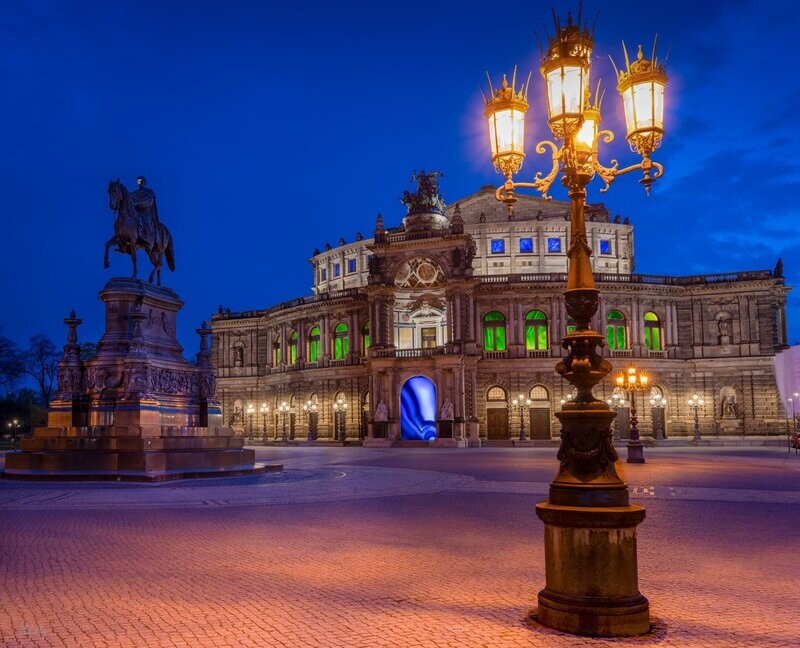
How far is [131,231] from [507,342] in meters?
42.6

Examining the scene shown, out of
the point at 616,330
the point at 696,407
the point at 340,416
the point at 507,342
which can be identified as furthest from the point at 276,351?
the point at 696,407

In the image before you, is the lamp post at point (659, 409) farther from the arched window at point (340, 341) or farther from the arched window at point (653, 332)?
the arched window at point (340, 341)

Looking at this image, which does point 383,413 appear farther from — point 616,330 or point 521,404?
point 616,330

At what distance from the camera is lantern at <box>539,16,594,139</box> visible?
8414mm

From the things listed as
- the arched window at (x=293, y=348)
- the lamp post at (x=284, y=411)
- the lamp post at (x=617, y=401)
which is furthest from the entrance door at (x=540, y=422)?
the arched window at (x=293, y=348)

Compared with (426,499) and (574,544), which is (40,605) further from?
(426,499)

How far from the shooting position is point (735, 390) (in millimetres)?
64500

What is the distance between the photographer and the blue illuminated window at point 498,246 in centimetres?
7844

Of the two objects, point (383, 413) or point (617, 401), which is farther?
point (617, 401)

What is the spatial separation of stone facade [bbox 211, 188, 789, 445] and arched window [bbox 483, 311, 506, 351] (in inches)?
3.5

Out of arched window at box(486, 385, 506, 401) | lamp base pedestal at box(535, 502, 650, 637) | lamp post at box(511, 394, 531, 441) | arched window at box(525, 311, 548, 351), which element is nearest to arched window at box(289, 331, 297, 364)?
arched window at box(486, 385, 506, 401)

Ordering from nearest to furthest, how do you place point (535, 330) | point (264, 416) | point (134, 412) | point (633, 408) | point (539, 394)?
point (134, 412) < point (633, 408) < point (539, 394) < point (535, 330) < point (264, 416)

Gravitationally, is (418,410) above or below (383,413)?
above

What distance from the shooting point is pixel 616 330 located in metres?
65.9
